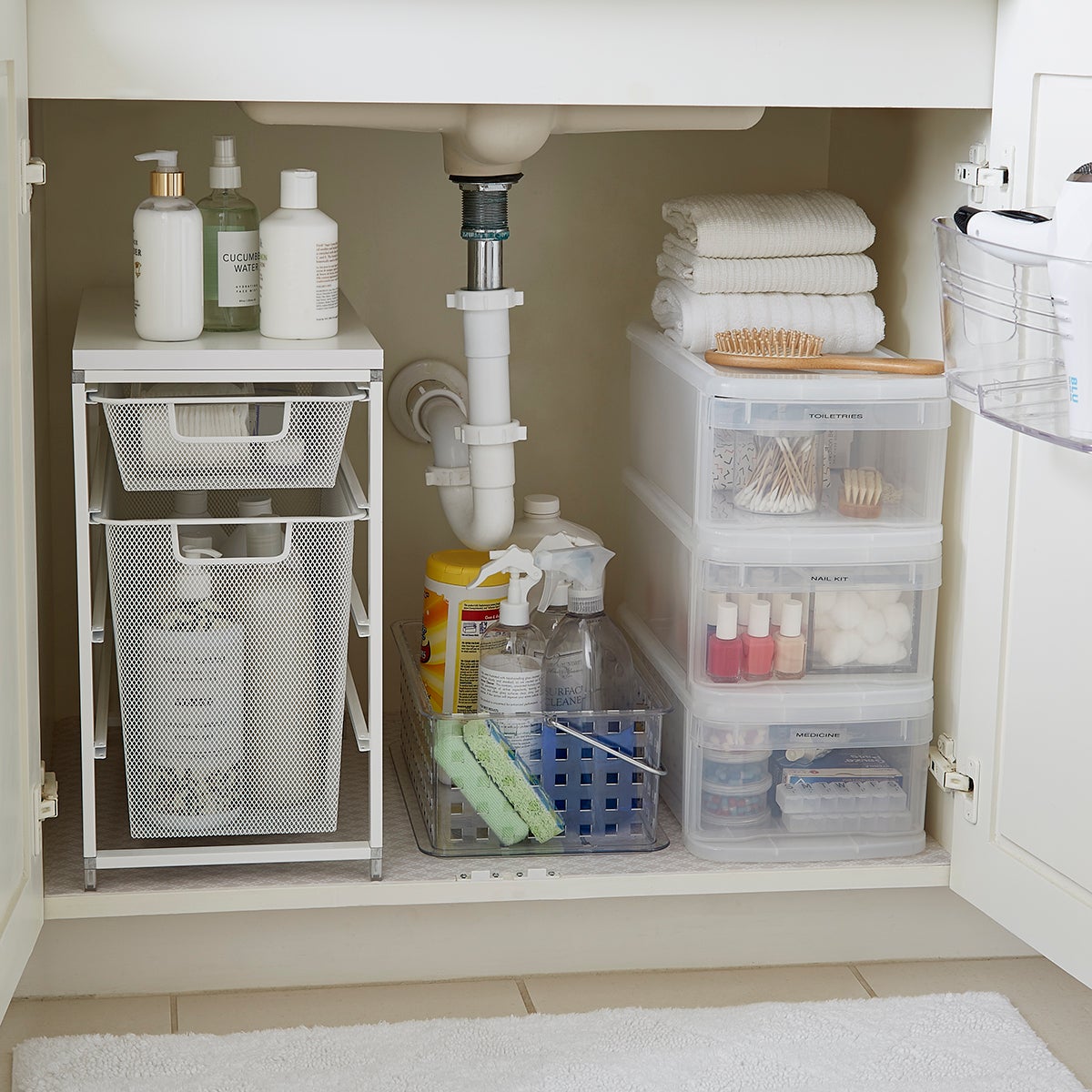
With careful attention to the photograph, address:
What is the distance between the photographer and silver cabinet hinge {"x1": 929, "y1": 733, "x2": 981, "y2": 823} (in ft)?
4.51

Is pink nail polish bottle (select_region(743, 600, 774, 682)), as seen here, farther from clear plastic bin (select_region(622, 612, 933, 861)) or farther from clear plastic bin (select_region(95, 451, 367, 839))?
clear plastic bin (select_region(95, 451, 367, 839))

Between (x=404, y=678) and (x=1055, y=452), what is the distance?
0.70 meters

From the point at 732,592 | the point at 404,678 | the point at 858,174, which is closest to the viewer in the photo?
the point at 732,592

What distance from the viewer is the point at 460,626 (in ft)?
4.96

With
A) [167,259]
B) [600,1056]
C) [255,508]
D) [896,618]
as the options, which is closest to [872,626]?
[896,618]

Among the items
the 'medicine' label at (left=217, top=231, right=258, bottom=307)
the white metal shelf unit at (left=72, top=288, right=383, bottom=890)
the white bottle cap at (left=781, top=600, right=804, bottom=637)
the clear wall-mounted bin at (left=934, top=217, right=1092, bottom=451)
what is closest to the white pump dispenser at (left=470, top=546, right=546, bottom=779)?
the white metal shelf unit at (left=72, top=288, right=383, bottom=890)

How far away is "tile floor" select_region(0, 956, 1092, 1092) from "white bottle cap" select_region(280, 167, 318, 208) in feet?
2.43

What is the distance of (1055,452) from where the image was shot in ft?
4.00

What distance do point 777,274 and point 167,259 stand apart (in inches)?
23.5

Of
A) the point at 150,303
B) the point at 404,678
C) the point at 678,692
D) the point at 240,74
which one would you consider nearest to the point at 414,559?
the point at 404,678

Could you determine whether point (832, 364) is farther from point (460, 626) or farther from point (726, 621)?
point (460, 626)

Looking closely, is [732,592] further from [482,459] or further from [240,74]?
[240,74]

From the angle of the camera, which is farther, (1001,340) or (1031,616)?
(1031,616)

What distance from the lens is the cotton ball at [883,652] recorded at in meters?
1.41
